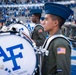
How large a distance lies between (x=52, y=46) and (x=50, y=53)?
0.06 metres

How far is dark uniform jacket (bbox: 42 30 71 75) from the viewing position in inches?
82.2

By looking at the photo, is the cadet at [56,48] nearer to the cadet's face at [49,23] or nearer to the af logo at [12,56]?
the cadet's face at [49,23]

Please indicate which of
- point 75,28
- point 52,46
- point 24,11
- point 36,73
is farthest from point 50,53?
point 24,11

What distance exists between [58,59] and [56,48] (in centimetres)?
9

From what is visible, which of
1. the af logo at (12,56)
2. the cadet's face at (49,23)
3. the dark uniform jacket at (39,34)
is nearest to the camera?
the af logo at (12,56)

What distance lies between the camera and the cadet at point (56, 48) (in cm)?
209

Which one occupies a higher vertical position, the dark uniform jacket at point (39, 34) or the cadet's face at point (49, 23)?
the cadet's face at point (49, 23)

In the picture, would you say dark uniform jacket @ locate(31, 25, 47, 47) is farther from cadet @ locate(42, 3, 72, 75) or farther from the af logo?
the af logo

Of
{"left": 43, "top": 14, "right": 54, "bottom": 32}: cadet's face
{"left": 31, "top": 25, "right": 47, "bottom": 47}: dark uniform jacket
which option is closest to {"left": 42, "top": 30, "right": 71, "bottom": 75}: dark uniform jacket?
{"left": 43, "top": 14, "right": 54, "bottom": 32}: cadet's face

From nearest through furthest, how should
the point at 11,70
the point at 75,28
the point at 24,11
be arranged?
the point at 11,70, the point at 75,28, the point at 24,11

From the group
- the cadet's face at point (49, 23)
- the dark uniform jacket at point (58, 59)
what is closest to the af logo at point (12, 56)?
the dark uniform jacket at point (58, 59)

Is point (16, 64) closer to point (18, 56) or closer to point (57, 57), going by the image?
point (18, 56)

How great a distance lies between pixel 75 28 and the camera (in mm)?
6668

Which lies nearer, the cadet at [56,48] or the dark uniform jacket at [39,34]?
the cadet at [56,48]
